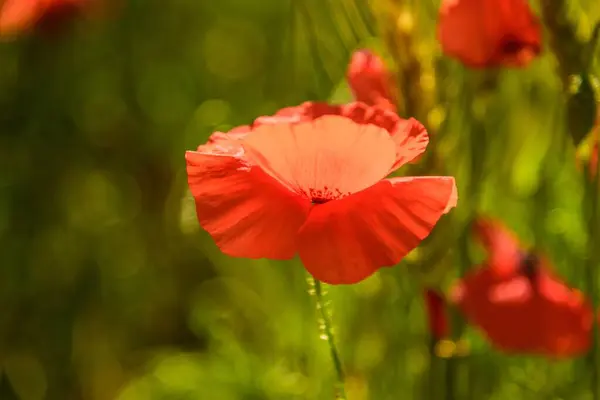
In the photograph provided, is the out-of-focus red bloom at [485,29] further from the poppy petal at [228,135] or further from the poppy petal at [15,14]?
the poppy petal at [15,14]

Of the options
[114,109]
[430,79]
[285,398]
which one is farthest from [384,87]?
[114,109]

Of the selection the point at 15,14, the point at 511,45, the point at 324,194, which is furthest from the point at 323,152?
the point at 15,14

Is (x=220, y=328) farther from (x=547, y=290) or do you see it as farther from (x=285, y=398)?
(x=547, y=290)

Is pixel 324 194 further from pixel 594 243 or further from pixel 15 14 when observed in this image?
pixel 15 14

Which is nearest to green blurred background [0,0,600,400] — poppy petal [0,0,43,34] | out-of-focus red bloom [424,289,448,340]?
out-of-focus red bloom [424,289,448,340]

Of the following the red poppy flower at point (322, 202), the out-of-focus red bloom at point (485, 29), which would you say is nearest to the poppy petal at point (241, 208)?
the red poppy flower at point (322, 202)
